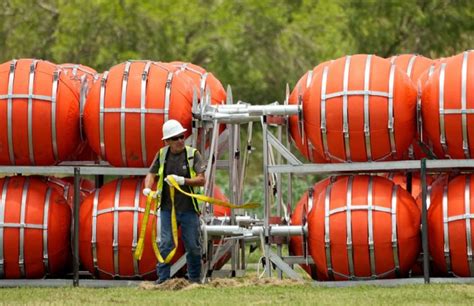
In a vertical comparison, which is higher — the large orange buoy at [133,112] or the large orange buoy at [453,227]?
the large orange buoy at [133,112]

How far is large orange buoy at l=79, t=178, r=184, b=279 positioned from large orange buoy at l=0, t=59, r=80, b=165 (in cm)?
81

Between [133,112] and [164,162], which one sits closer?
[164,162]

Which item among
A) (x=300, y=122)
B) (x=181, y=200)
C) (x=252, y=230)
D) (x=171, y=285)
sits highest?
(x=300, y=122)

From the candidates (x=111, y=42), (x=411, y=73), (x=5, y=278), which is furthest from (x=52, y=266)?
(x=111, y=42)

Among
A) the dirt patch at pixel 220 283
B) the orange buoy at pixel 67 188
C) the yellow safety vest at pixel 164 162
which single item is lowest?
the dirt patch at pixel 220 283

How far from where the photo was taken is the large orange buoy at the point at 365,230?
58.6 ft

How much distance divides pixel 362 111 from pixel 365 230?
1.34 m

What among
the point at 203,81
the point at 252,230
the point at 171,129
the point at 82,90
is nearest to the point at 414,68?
the point at 203,81

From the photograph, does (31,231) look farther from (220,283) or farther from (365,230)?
(365,230)

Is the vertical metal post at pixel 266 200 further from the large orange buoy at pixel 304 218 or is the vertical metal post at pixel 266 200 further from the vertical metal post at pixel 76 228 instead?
the vertical metal post at pixel 76 228

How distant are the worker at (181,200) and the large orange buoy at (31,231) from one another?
4.38 feet

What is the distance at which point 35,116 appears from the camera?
18703 mm

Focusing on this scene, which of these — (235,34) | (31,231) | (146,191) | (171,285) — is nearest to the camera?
(171,285)

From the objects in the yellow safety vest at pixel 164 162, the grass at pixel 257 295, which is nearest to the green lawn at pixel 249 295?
the grass at pixel 257 295
